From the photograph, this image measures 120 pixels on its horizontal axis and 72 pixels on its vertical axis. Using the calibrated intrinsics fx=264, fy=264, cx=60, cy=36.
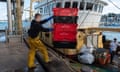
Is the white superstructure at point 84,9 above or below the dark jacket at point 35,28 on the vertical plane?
above

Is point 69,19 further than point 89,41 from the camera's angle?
Result: No

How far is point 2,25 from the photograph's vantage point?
119 ft

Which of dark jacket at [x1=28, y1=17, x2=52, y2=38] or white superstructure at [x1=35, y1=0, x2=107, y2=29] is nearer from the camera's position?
dark jacket at [x1=28, y1=17, x2=52, y2=38]

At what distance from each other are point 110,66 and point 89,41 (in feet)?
11.2

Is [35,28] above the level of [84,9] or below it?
below

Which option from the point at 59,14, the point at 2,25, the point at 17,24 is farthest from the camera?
the point at 2,25

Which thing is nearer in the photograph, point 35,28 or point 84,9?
point 35,28

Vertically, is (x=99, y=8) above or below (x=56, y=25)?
above

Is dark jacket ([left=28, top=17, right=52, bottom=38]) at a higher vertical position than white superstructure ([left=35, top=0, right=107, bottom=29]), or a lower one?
lower

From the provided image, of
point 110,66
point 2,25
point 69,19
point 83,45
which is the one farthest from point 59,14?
point 2,25

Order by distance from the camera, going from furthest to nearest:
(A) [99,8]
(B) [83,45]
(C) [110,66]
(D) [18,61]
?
1. (A) [99,8]
2. (B) [83,45]
3. (C) [110,66]
4. (D) [18,61]

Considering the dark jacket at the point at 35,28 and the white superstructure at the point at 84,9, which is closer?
the dark jacket at the point at 35,28

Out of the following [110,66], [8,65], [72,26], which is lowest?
[110,66]

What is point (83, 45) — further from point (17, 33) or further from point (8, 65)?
point (8, 65)
